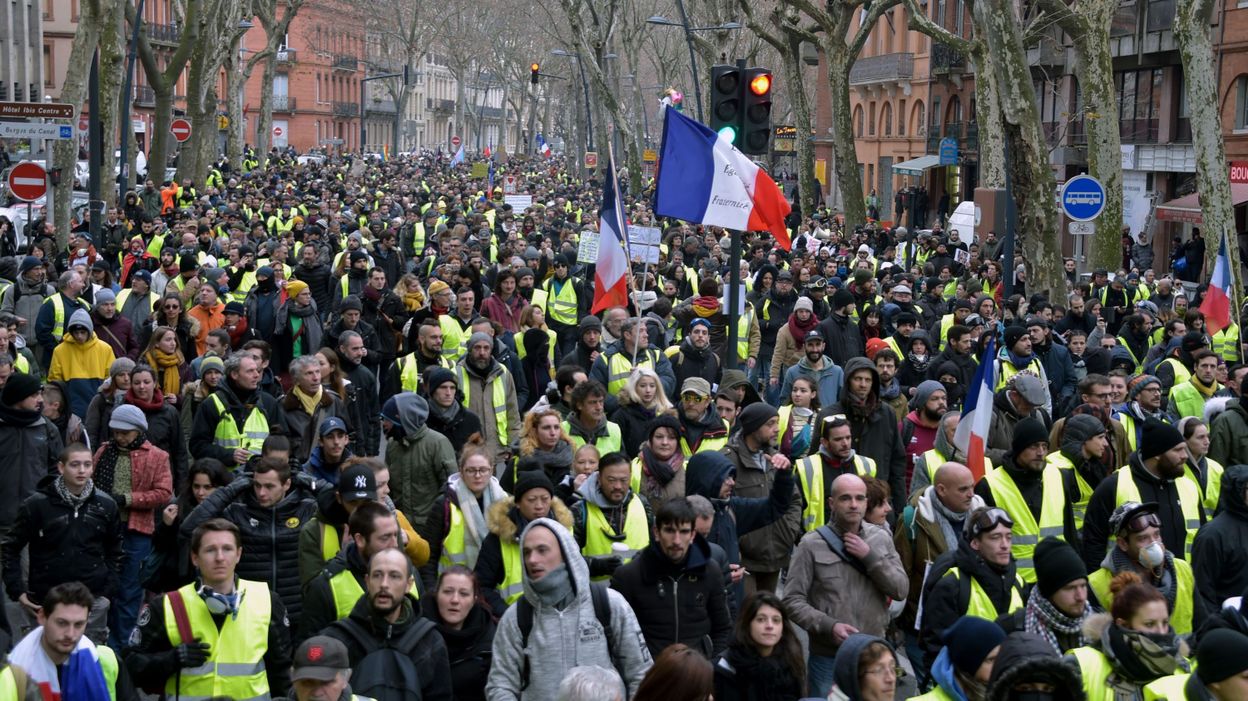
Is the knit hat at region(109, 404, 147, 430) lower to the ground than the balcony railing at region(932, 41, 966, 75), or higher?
lower

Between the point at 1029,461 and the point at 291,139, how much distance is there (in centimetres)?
11102

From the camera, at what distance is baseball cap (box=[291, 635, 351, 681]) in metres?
5.35

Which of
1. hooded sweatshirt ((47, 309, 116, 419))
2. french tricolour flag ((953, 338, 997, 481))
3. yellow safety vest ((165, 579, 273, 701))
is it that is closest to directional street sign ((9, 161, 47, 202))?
hooded sweatshirt ((47, 309, 116, 419))

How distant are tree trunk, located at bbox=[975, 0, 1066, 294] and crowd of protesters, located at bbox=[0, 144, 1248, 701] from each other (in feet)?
21.9

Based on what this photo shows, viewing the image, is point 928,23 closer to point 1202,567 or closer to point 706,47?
point 706,47

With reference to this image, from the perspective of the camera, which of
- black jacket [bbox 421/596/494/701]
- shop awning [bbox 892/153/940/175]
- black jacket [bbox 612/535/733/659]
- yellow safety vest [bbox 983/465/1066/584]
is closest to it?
black jacket [bbox 421/596/494/701]

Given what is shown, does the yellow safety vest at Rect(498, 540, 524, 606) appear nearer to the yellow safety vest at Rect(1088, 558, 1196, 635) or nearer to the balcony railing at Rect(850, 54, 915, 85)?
the yellow safety vest at Rect(1088, 558, 1196, 635)

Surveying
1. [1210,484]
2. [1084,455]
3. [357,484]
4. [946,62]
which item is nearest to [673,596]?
[357,484]

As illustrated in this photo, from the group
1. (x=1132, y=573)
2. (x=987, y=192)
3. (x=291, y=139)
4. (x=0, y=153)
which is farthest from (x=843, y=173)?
(x=291, y=139)

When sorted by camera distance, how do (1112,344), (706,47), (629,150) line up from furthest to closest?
(629,150) < (706,47) < (1112,344)

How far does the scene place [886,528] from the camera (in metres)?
7.53

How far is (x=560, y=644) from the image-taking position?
591 cm

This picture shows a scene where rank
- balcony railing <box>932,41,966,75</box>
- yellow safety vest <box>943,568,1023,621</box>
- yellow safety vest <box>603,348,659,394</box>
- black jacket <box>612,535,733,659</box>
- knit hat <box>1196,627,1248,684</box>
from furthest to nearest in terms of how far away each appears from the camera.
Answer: balcony railing <box>932,41,966,75</box>, yellow safety vest <box>603,348,659,394</box>, yellow safety vest <box>943,568,1023,621</box>, black jacket <box>612,535,733,659</box>, knit hat <box>1196,627,1248,684</box>

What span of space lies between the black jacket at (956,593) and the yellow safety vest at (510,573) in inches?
63.0
